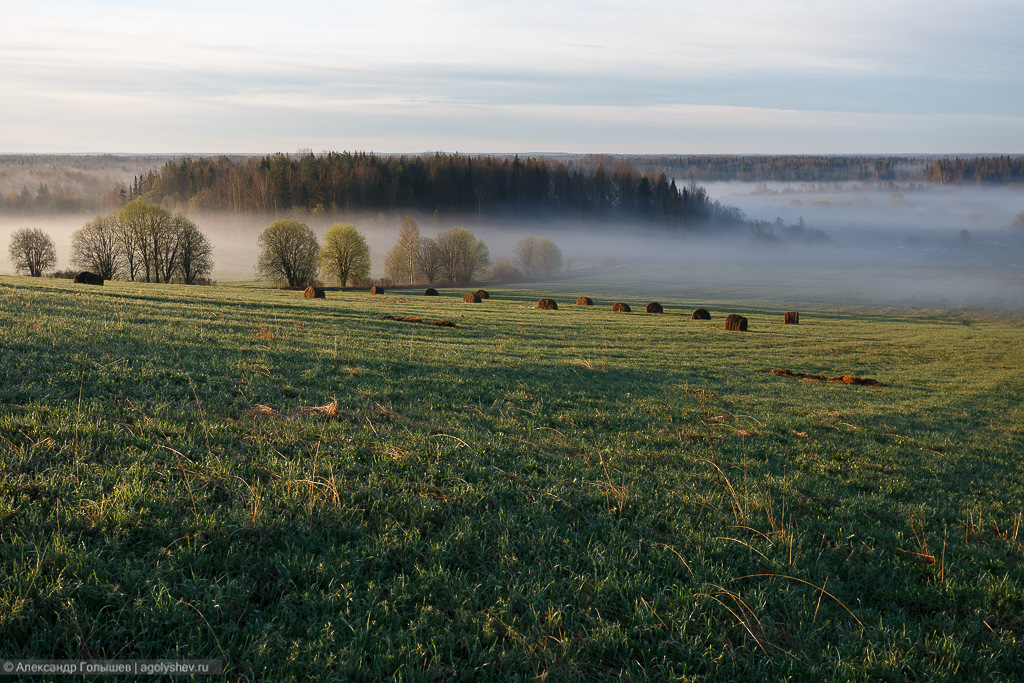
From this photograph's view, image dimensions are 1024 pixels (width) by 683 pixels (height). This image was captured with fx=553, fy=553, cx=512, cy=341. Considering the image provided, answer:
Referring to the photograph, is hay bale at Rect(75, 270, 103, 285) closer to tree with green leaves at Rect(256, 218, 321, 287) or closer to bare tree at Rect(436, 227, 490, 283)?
tree with green leaves at Rect(256, 218, 321, 287)

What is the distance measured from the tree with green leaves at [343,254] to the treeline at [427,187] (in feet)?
179

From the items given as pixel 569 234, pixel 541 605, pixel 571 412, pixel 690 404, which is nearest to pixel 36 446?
pixel 541 605

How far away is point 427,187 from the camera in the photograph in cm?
14462

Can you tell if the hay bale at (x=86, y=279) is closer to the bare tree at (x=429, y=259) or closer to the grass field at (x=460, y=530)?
the grass field at (x=460, y=530)

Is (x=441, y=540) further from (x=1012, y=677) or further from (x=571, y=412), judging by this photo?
(x=571, y=412)

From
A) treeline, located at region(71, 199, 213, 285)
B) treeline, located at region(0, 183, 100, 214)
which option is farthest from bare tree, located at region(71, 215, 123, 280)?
treeline, located at region(0, 183, 100, 214)

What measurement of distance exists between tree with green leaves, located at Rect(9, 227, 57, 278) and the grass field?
97.0 m

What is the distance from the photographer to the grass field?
4.00 metres

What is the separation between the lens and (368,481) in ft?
20.2

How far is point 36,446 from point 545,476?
5.54 m

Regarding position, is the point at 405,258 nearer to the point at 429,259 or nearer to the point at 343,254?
the point at 429,259

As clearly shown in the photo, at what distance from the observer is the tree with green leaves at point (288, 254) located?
7806cm

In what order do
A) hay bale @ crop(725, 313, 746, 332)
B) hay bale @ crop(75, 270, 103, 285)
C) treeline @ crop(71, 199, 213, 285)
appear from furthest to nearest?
treeline @ crop(71, 199, 213, 285) → hay bale @ crop(725, 313, 746, 332) → hay bale @ crop(75, 270, 103, 285)

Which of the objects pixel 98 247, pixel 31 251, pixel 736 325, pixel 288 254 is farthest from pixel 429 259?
pixel 736 325
